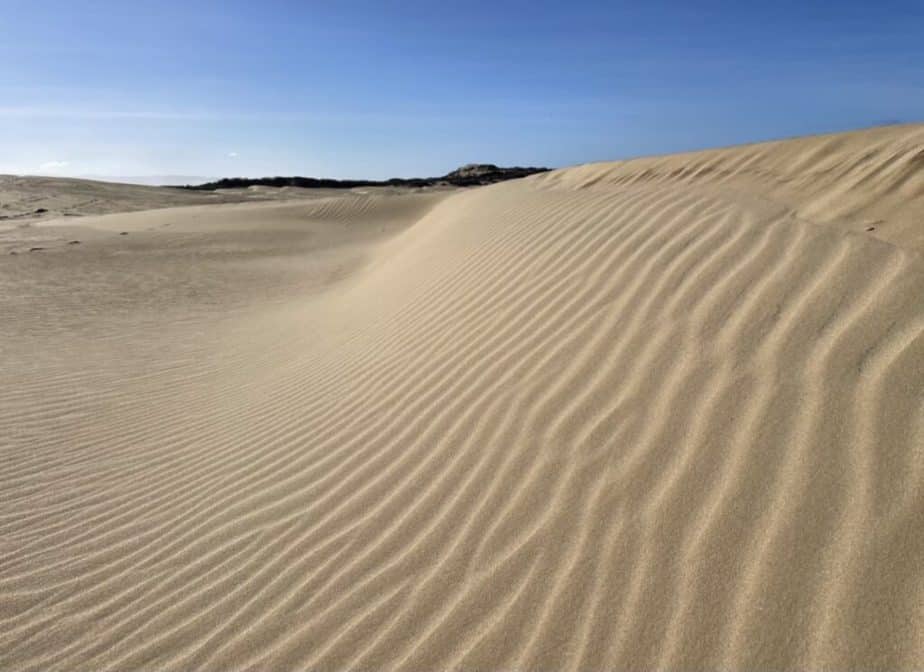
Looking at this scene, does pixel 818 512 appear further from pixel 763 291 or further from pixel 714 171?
pixel 714 171

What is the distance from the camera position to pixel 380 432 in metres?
3.40

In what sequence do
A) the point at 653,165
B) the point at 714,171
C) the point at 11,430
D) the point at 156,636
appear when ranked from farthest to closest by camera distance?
the point at 653,165 < the point at 714,171 < the point at 11,430 < the point at 156,636

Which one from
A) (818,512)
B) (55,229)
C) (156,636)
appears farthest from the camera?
(55,229)

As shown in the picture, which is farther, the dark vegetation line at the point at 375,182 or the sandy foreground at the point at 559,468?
the dark vegetation line at the point at 375,182

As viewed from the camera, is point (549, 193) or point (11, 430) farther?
point (549, 193)

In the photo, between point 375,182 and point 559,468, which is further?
point 375,182

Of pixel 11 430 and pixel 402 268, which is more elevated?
pixel 402 268

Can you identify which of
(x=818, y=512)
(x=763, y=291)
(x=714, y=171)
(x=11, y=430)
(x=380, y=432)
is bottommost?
(x=11, y=430)

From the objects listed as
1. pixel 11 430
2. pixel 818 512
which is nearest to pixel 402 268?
pixel 11 430

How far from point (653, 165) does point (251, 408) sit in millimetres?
4510

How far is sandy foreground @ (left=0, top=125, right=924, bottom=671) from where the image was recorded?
187 cm

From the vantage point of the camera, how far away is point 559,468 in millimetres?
2520

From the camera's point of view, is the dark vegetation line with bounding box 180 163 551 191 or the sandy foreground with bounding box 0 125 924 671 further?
the dark vegetation line with bounding box 180 163 551 191

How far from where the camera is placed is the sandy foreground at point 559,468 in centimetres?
187
